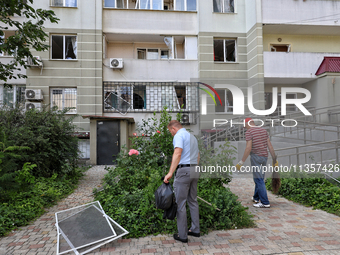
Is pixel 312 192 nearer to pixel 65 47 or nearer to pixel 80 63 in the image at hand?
pixel 80 63

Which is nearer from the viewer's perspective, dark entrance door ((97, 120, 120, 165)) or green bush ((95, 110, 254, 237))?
green bush ((95, 110, 254, 237))

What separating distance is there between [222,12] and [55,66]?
10.5 m

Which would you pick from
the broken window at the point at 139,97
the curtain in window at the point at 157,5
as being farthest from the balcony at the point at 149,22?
the broken window at the point at 139,97

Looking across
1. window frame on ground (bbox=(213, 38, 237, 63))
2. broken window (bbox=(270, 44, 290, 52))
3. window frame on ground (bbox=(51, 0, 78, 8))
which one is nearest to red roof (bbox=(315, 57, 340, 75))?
broken window (bbox=(270, 44, 290, 52))

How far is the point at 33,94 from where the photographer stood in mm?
14789

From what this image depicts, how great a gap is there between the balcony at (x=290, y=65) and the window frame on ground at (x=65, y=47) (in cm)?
1094

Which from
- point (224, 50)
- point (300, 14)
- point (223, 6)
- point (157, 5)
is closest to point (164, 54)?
point (157, 5)

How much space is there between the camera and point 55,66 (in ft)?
50.5

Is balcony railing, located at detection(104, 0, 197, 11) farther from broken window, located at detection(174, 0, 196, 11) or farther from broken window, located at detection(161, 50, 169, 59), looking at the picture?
broken window, located at detection(161, 50, 169, 59)

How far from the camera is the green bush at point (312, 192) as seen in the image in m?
5.56

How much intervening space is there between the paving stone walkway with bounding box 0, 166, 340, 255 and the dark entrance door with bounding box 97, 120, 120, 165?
28.1ft

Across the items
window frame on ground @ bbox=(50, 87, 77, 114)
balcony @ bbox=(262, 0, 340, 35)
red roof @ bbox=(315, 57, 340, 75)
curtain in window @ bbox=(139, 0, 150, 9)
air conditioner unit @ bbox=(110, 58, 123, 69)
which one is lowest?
window frame on ground @ bbox=(50, 87, 77, 114)

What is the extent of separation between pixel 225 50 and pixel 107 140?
8.96 metres

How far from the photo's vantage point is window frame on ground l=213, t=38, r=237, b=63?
1664cm
